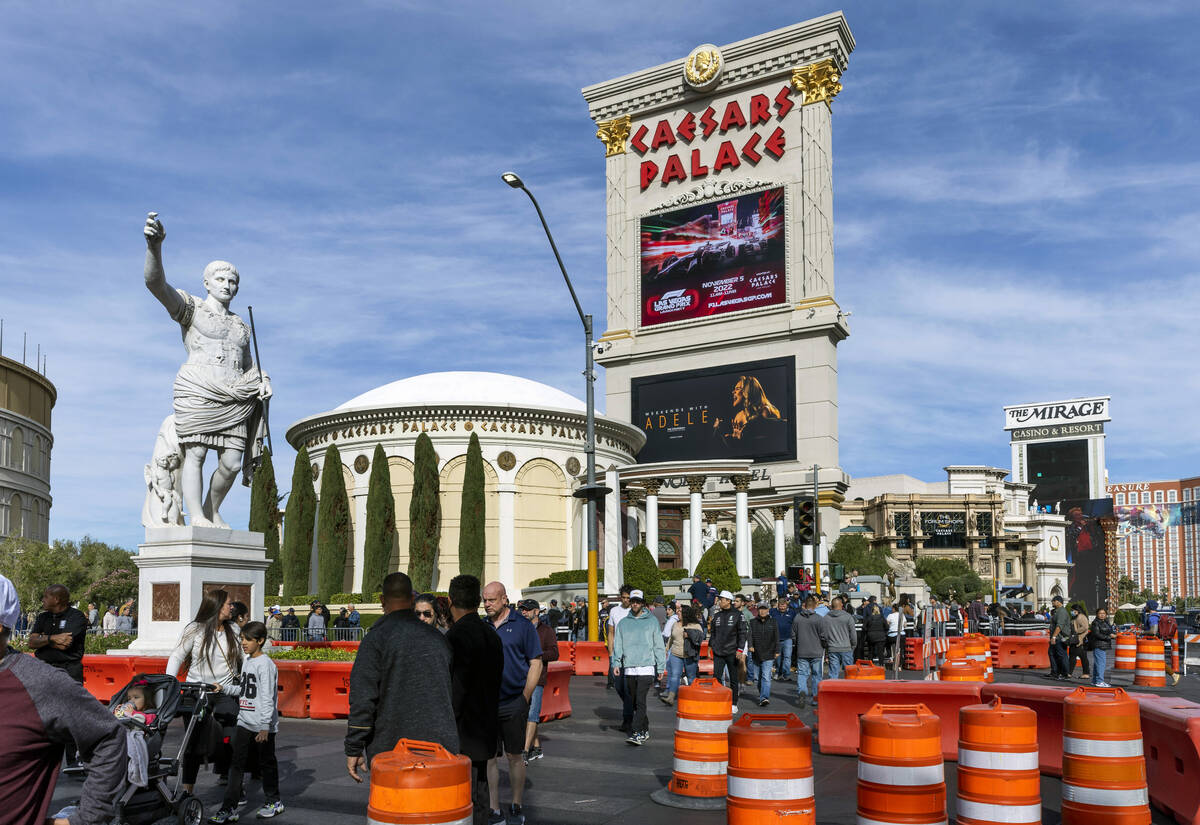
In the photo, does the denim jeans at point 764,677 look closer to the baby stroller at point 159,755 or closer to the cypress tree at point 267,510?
the baby stroller at point 159,755

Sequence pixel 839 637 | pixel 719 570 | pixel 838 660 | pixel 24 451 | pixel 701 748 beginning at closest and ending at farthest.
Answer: pixel 701 748
pixel 839 637
pixel 838 660
pixel 719 570
pixel 24 451

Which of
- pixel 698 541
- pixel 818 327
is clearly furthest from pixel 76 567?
pixel 818 327

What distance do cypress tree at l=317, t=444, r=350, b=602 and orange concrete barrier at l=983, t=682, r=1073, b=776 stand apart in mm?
40442

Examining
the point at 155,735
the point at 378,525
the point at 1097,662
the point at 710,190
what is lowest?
the point at 1097,662

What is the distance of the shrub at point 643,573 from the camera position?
3731 centimetres

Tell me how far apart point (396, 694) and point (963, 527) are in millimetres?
130248

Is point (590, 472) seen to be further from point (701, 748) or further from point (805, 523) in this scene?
point (701, 748)

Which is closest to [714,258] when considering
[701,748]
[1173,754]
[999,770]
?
[701,748]

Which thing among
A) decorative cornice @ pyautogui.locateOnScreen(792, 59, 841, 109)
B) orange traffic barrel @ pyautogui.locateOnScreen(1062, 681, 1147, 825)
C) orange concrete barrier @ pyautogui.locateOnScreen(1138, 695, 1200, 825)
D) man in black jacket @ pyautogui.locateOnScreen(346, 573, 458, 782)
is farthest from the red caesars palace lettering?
man in black jacket @ pyautogui.locateOnScreen(346, 573, 458, 782)

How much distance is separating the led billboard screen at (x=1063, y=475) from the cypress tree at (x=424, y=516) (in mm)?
165074

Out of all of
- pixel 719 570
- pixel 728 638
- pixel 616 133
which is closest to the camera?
pixel 728 638

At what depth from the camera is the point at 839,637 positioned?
17.9 m

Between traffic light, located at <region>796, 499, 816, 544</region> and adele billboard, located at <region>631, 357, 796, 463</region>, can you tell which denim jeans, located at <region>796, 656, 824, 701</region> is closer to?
traffic light, located at <region>796, 499, 816, 544</region>

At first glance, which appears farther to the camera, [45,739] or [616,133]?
[616,133]
